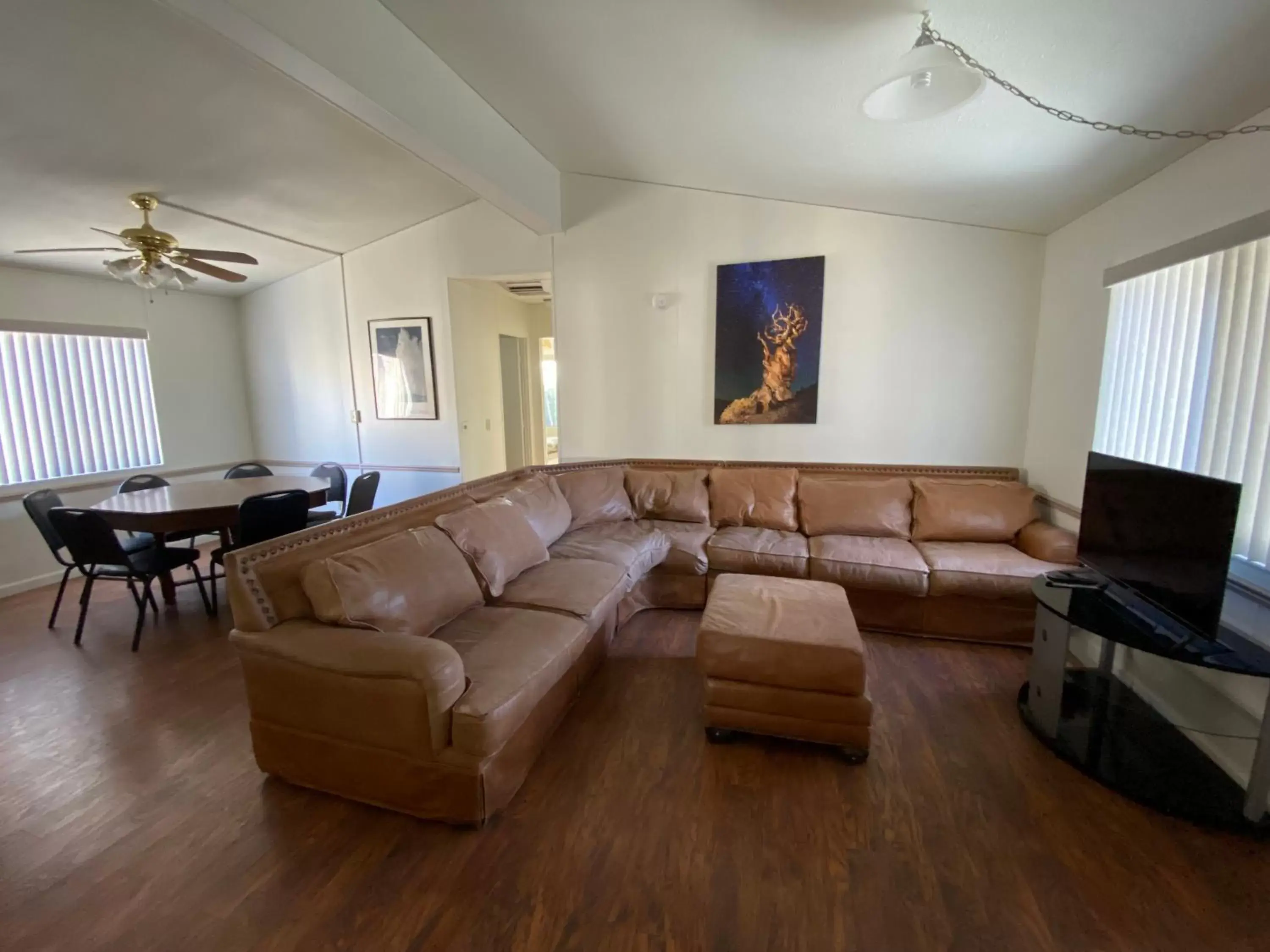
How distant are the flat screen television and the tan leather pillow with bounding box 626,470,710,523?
2046 mm

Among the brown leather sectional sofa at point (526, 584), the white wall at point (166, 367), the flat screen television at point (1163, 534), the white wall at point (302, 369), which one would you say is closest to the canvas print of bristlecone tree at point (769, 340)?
the brown leather sectional sofa at point (526, 584)

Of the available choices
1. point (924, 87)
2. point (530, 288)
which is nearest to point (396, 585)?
point (924, 87)

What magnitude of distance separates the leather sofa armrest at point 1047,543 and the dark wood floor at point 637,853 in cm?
99

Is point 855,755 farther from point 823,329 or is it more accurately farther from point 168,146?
point 168,146

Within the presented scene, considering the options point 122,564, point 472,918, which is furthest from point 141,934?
point 122,564

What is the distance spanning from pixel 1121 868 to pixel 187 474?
6.67m

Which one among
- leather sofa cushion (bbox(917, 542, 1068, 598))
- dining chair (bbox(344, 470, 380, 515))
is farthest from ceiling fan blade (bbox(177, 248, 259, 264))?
Result: leather sofa cushion (bbox(917, 542, 1068, 598))

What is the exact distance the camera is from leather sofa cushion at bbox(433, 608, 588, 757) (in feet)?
5.18

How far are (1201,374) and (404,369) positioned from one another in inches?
199

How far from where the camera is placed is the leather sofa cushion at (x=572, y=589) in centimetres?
228

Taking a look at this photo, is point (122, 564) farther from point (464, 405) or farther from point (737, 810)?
point (737, 810)

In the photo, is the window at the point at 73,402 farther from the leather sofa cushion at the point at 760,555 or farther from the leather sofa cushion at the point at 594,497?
→ the leather sofa cushion at the point at 760,555

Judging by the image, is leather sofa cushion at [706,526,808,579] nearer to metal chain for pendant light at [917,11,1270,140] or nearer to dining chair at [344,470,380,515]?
metal chain for pendant light at [917,11,1270,140]

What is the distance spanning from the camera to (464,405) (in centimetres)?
464
